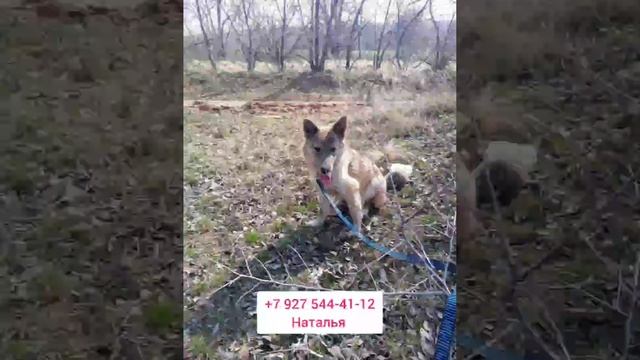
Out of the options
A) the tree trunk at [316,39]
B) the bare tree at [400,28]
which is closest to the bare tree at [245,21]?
the tree trunk at [316,39]

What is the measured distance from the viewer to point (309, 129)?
158cm

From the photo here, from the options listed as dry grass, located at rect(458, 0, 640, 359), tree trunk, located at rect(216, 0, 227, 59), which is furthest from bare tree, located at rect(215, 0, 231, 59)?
dry grass, located at rect(458, 0, 640, 359)

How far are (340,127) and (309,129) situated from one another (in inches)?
3.0

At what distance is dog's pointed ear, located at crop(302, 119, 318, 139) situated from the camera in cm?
158

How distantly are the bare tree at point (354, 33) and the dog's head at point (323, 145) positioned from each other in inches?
5.6

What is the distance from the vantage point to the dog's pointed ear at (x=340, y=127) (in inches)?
62.3

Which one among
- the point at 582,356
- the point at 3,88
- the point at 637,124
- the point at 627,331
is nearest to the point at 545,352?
the point at 582,356

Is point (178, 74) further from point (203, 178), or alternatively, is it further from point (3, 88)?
point (3, 88)

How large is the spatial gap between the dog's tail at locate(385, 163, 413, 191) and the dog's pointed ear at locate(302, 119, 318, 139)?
210 millimetres

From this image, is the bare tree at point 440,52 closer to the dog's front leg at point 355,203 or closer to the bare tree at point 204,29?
the dog's front leg at point 355,203

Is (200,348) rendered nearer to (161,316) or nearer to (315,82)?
(161,316)

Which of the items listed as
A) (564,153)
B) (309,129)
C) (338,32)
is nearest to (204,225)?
(309,129)

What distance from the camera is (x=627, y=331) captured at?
1.59 meters

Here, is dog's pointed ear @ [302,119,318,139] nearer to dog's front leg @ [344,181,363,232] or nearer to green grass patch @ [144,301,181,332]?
dog's front leg @ [344,181,363,232]
